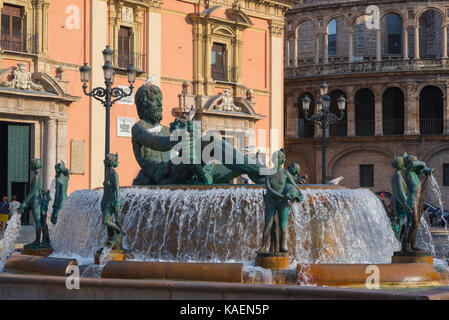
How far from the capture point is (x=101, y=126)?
86.5 ft

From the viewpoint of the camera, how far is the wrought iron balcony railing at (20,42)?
24078mm

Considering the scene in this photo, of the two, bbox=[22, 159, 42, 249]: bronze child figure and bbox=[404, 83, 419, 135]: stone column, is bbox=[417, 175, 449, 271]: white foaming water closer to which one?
bbox=[404, 83, 419, 135]: stone column

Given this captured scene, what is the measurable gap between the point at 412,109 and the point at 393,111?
1.52 metres

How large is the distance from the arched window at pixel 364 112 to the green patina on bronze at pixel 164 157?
28026mm

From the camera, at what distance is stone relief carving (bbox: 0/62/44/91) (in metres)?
23.7

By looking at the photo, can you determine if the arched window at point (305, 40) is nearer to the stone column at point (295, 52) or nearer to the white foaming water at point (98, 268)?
the stone column at point (295, 52)

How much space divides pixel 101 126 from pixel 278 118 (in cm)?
→ 864

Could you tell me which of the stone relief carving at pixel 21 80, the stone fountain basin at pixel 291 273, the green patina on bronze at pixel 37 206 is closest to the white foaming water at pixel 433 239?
the stone fountain basin at pixel 291 273

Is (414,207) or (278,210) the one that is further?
(414,207)

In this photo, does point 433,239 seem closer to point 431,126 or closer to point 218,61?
point 218,61

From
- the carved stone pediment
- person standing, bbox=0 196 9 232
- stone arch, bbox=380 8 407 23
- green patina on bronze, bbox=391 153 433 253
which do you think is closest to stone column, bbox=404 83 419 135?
stone arch, bbox=380 8 407 23

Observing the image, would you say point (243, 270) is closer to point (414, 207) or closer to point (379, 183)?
point (414, 207)

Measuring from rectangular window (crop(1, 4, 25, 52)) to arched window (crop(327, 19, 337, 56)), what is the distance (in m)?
22.6
